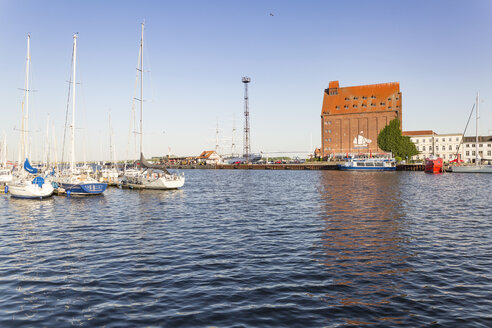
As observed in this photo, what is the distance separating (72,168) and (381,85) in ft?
427

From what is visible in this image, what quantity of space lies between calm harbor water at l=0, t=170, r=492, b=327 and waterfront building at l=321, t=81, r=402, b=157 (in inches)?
4533

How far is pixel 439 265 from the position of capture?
13.9 metres

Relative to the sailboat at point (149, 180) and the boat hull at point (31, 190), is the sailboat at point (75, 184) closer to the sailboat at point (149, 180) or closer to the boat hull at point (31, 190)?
the boat hull at point (31, 190)

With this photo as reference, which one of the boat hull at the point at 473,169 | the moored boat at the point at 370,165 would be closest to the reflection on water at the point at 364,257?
the boat hull at the point at 473,169

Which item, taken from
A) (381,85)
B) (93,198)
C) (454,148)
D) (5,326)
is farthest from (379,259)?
(454,148)

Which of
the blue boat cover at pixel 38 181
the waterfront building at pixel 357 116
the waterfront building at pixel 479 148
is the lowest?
the blue boat cover at pixel 38 181

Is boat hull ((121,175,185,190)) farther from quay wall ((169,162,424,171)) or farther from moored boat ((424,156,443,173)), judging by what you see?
moored boat ((424,156,443,173))

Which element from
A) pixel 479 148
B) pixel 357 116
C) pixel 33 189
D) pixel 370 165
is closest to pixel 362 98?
pixel 357 116

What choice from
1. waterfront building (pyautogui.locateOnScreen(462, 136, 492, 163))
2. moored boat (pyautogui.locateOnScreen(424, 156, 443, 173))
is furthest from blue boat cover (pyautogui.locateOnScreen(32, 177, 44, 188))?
waterfront building (pyautogui.locateOnScreen(462, 136, 492, 163))

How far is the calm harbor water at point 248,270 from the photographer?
963 cm

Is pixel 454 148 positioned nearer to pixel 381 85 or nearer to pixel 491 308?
pixel 381 85

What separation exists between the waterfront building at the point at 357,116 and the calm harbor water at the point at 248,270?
4533 inches

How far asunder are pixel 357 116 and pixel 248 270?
445ft

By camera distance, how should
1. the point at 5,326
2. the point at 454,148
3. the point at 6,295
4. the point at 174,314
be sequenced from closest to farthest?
the point at 5,326 < the point at 174,314 < the point at 6,295 < the point at 454,148
